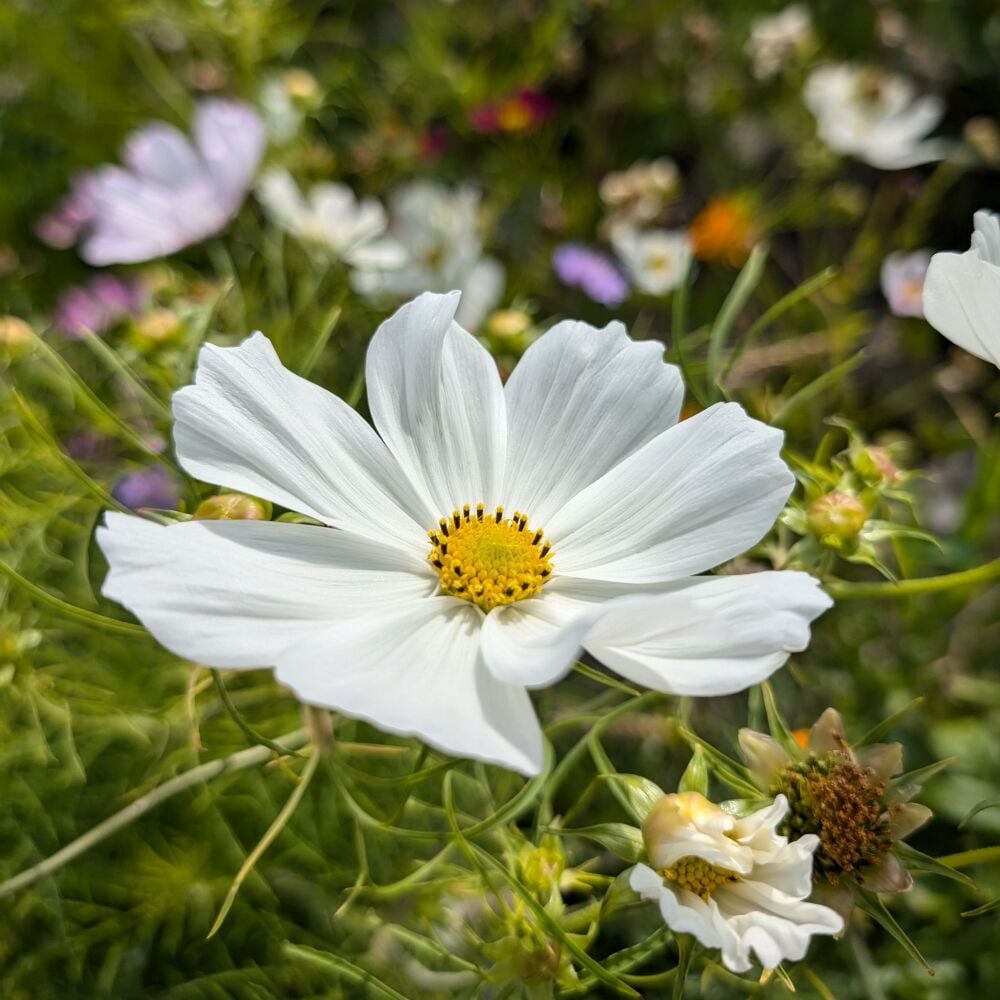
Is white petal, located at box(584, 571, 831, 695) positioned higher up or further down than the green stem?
higher up

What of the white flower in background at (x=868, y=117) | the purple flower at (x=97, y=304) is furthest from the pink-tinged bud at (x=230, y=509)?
the white flower in background at (x=868, y=117)

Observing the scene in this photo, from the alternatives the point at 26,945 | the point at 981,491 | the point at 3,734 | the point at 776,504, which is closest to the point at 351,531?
the point at 776,504

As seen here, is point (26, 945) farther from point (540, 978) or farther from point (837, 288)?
point (837, 288)

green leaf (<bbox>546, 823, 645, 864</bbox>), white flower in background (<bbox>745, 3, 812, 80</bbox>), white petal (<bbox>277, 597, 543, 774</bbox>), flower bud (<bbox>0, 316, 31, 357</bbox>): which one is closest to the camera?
white petal (<bbox>277, 597, 543, 774</bbox>)

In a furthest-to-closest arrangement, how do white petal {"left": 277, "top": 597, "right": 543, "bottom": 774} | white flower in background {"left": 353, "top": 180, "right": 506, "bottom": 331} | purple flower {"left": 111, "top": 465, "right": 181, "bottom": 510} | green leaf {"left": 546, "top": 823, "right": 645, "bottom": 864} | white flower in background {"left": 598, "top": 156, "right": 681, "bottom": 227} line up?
white flower in background {"left": 598, "top": 156, "right": 681, "bottom": 227} < white flower in background {"left": 353, "top": 180, "right": 506, "bottom": 331} < purple flower {"left": 111, "top": 465, "right": 181, "bottom": 510} < green leaf {"left": 546, "top": 823, "right": 645, "bottom": 864} < white petal {"left": 277, "top": 597, "right": 543, "bottom": 774}

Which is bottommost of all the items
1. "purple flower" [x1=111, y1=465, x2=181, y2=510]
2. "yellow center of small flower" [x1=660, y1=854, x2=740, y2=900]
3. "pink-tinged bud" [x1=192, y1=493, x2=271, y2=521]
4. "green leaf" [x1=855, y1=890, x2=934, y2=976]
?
"purple flower" [x1=111, y1=465, x2=181, y2=510]

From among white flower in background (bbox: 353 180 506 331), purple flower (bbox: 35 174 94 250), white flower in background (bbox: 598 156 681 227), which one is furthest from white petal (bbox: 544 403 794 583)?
purple flower (bbox: 35 174 94 250)

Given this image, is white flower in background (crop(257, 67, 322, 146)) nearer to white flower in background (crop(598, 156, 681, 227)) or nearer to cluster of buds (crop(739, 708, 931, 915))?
white flower in background (crop(598, 156, 681, 227))

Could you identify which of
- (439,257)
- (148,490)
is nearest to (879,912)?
(148,490)

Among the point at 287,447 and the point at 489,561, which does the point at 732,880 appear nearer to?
the point at 489,561
